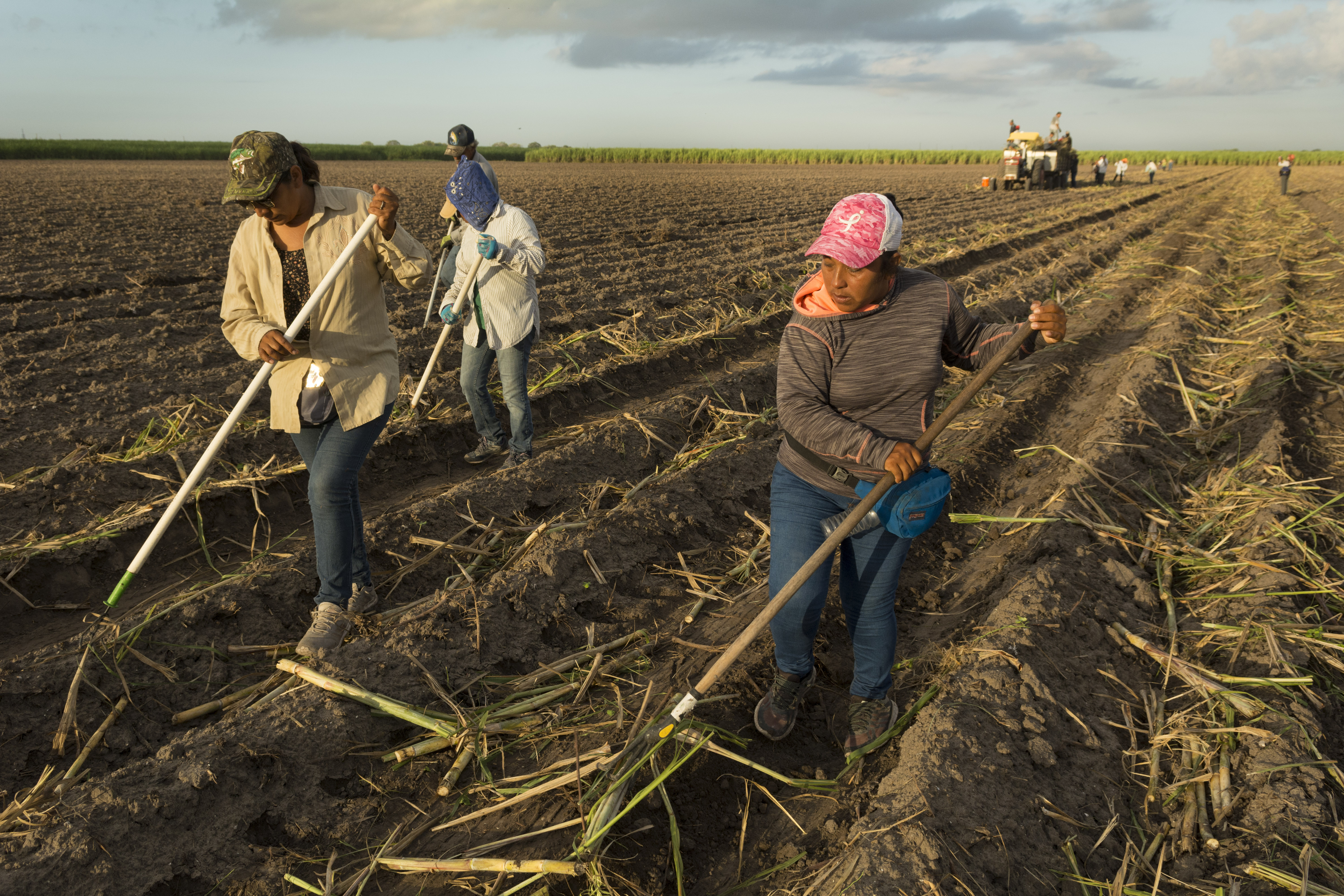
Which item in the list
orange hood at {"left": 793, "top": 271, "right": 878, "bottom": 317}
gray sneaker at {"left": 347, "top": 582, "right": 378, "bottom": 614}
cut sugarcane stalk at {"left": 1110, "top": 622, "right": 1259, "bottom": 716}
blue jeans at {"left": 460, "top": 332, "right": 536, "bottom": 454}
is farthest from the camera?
blue jeans at {"left": 460, "top": 332, "right": 536, "bottom": 454}

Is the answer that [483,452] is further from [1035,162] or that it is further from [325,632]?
[1035,162]

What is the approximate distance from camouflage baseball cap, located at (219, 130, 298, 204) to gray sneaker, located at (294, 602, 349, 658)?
173 centimetres

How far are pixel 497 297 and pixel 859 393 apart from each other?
3.02 meters

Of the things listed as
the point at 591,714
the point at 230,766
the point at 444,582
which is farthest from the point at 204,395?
the point at 591,714

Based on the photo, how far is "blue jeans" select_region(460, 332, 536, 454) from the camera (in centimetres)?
498

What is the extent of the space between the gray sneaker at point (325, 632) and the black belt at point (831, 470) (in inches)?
85.4

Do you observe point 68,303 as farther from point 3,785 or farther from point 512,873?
point 512,873

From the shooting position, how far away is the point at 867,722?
9.55 feet

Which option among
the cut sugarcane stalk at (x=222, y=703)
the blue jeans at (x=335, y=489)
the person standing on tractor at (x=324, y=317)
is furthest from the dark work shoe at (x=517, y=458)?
the cut sugarcane stalk at (x=222, y=703)

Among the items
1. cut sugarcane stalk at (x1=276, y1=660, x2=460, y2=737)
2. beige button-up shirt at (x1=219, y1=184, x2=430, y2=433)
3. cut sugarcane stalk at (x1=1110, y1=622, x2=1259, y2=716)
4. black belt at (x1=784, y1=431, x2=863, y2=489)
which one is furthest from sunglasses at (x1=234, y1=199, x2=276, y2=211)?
cut sugarcane stalk at (x1=1110, y1=622, x2=1259, y2=716)

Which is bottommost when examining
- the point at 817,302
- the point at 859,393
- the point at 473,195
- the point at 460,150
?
the point at 859,393

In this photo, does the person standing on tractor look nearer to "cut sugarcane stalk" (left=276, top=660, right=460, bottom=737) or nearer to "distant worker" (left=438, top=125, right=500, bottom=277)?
"cut sugarcane stalk" (left=276, top=660, right=460, bottom=737)

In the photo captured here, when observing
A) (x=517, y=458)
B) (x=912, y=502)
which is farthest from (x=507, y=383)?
(x=912, y=502)

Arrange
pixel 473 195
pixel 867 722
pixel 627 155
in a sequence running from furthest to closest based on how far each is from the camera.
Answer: pixel 627 155, pixel 473 195, pixel 867 722
